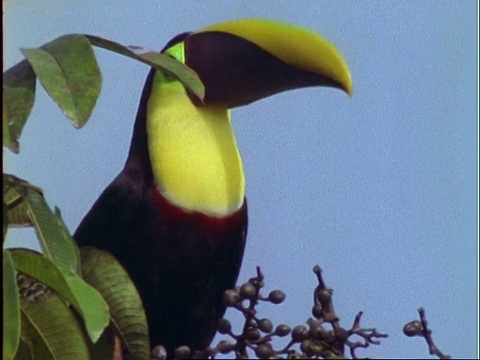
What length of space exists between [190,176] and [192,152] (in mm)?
34

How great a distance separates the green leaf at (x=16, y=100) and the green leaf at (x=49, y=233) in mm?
56

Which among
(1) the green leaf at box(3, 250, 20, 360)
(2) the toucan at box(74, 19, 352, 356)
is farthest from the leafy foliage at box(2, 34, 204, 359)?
(2) the toucan at box(74, 19, 352, 356)

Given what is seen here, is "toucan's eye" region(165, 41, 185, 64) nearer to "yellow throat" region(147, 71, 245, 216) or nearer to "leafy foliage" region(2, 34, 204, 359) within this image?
"yellow throat" region(147, 71, 245, 216)

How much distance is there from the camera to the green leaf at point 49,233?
966 millimetres

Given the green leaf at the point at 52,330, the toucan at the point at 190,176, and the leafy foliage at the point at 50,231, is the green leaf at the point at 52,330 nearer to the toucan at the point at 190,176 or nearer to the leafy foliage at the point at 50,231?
the leafy foliage at the point at 50,231

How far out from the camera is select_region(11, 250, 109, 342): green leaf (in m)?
0.90

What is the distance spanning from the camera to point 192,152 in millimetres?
1443

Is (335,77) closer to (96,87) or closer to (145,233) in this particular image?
(145,233)

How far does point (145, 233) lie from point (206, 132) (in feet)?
0.55

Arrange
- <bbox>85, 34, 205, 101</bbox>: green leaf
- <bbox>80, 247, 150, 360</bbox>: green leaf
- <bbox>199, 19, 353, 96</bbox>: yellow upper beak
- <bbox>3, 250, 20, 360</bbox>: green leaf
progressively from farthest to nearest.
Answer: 1. <bbox>199, 19, 353, 96</bbox>: yellow upper beak
2. <bbox>80, 247, 150, 360</bbox>: green leaf
3. <bbox>85, 34, 205, 101</bbox>: green leaf
4. <bbox>3, 250, 20, 360</bbox>: green leaf

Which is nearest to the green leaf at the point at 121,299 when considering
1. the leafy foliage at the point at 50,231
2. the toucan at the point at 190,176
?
the leafy foliage at the point at 50,231

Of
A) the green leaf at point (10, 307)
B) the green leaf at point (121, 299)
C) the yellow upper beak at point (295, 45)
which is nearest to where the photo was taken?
the green leaf at point (10, 307)

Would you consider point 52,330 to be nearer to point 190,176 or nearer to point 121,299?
point 121,299

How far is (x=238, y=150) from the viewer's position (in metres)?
1.45
